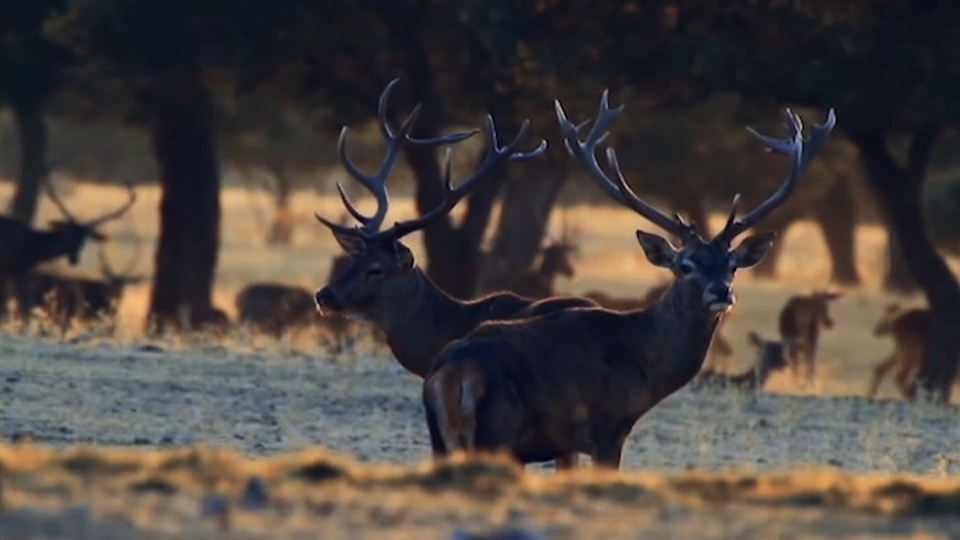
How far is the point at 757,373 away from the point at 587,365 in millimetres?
8645

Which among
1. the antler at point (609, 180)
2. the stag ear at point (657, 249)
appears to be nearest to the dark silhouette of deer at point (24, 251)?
the antler at point (609, 180)

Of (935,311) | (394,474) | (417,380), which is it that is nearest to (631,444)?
(417,380)

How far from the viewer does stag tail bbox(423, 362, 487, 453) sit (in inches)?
390

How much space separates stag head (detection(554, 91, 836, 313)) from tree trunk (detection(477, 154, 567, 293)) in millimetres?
12731

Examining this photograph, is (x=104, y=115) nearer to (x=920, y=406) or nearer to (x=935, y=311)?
(x=935, y=311)

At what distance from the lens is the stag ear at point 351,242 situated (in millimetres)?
12781

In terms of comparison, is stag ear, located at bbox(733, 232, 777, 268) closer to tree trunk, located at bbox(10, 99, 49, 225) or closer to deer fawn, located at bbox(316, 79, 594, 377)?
deer fawn, located at bbox(316, 79, 594, 377)

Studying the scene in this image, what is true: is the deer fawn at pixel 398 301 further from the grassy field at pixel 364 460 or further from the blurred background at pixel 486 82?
the blurred background at pixel 486 82

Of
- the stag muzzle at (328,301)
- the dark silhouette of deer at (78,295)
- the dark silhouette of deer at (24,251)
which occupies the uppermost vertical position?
the dark silhouette of deer at (24,251)

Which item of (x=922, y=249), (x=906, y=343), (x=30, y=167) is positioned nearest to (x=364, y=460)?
(x=922, y=249)

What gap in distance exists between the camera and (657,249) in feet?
39.4

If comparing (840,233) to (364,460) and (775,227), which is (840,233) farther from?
(364,460)

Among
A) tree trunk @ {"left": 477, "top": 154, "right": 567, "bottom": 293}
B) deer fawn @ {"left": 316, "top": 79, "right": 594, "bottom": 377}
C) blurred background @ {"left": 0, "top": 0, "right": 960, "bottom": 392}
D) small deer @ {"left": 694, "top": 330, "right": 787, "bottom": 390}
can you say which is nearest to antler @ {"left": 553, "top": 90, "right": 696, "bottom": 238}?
deer fawn @ {"left": 316, "top": 79, "right": 594, "bottom": 377}

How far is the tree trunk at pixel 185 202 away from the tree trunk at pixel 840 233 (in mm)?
19811
